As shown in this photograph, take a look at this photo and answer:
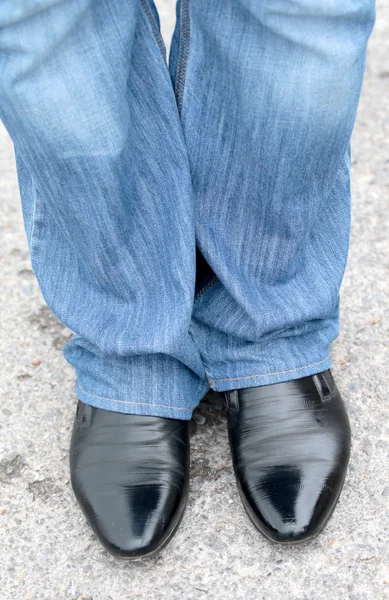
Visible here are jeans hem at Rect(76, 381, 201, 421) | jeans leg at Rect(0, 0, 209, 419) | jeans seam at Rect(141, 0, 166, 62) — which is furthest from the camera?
jeans hem at Rect(76, 381, 201, 421)

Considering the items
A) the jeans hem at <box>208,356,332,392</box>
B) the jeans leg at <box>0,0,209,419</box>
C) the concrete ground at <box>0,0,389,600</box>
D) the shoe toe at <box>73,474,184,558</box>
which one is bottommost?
the concrete ground at <box>0,0,389,600</box>

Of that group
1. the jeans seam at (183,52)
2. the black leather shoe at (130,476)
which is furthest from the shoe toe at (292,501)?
the jeans seam at (183,52)

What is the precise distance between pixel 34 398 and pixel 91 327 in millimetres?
270

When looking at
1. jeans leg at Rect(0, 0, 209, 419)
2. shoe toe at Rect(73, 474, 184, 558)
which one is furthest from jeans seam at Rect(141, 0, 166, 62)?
shoe toe at Rect(73, 474, 184, 558)

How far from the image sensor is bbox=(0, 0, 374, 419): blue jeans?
71 centimetres

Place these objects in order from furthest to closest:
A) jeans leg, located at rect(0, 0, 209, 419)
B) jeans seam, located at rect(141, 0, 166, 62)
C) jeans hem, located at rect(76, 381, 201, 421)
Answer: jeans hem, located at rect(76, 381, 201, 421)
jeans seam, located at rect(141, 0, 166, 62)
jeans leg, located at rect(0, 0, 209, 419)

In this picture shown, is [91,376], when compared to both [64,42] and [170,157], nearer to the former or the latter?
[170,157]

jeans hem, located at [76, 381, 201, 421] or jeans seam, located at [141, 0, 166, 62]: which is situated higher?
jeans seam, located at [141, 0, 166, 62]

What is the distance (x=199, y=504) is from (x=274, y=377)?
0.21m

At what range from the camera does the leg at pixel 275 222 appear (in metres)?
0.72

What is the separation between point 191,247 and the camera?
87cm

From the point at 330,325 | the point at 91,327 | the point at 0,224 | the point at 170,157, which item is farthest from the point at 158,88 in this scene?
the point at 0,224

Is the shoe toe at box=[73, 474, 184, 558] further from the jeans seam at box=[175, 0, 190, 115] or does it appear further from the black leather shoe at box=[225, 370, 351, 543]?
the jeans seam at box=[175, 0, 190, 115]

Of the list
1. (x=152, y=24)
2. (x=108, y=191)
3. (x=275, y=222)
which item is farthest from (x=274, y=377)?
(x=152, y=24)
